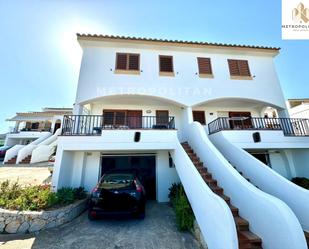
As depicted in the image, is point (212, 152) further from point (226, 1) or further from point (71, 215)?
point (226, 1)

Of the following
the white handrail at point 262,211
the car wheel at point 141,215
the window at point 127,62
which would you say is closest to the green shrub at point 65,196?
→ the car wheel at point 141,215

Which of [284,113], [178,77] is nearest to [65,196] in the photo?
[178,77]

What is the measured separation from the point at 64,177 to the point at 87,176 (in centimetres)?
128

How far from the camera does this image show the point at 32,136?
2248 centimetres

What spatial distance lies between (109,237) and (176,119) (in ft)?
24.7

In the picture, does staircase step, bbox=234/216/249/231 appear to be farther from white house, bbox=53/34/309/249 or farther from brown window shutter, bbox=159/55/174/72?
brown window shutter, bbox=159/55/174/72

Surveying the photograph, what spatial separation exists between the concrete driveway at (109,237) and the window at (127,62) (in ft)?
26.5

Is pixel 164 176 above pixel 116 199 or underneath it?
above

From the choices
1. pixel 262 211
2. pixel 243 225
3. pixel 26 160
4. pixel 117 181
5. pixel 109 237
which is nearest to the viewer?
pixel 262 211

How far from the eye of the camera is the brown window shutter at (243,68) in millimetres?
10164

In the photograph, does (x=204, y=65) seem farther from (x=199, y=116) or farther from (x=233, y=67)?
(x=199, y=116)

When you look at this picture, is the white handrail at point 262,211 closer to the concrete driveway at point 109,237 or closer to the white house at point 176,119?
the white house at point 176,119

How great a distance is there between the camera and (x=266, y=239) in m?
3.32

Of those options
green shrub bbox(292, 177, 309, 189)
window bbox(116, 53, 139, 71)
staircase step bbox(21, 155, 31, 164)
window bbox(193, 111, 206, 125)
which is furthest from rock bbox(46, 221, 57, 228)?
staircase step bbox(21, 155, 31, 164)
